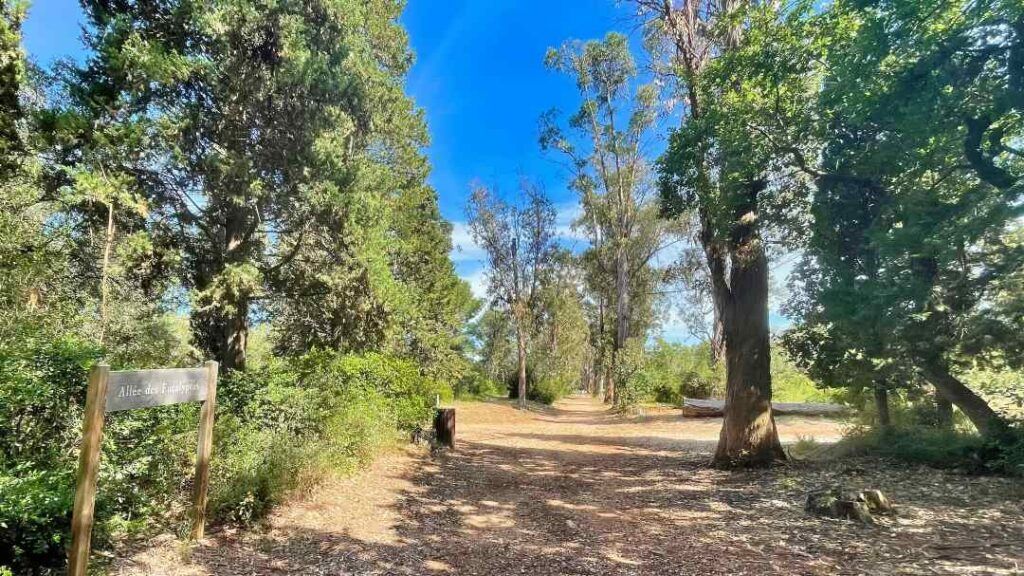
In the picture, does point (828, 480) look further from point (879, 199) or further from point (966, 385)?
point (879, 199)

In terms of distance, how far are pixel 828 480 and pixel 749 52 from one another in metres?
5.70

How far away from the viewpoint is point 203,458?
4.07 metres

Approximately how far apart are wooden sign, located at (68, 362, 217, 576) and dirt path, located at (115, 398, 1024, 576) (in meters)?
0.68

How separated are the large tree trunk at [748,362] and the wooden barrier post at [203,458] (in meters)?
6.85

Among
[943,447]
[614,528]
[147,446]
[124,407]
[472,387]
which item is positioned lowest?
[472,387]

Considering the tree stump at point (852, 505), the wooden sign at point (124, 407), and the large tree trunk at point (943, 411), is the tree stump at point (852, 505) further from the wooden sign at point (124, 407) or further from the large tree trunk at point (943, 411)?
the wooden sign at point (124, 407)

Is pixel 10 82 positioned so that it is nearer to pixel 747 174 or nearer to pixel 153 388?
pixel 153 388

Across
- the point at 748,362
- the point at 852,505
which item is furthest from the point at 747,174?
the point at 852,505

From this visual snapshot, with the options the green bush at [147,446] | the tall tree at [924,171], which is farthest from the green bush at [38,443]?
the tall tree at [924,171]

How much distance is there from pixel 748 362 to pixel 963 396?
251cm

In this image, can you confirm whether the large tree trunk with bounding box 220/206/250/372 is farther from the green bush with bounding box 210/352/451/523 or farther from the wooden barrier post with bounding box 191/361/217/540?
the wooden barrier post with bounding box 191/361/217/540

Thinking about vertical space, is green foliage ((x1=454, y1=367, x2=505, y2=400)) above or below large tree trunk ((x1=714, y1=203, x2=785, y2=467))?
below

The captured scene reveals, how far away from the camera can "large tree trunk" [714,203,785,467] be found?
723 centimetres

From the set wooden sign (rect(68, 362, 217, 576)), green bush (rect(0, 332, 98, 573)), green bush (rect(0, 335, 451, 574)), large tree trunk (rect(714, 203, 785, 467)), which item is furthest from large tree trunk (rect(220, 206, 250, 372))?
large tree trunk (rect(714, 203, 785, 467))
